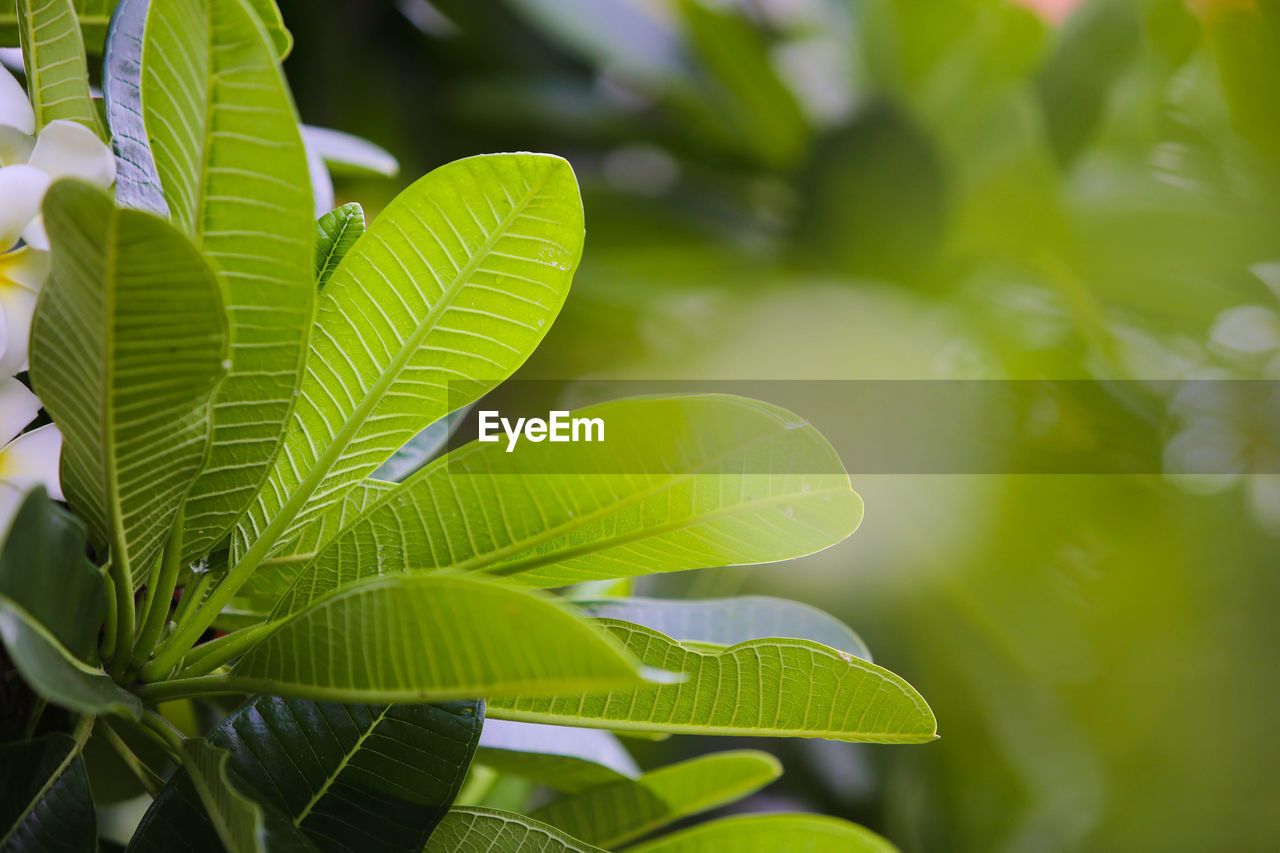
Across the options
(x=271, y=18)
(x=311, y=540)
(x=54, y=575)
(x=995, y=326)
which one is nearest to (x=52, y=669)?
(x=54, y=575)

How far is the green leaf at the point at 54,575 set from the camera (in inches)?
6.9

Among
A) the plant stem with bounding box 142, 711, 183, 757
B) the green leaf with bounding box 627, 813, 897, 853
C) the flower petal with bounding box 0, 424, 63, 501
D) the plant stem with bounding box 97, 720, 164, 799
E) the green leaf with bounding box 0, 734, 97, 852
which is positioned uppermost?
the flower petal with bounding box 0, 424, 63, 501

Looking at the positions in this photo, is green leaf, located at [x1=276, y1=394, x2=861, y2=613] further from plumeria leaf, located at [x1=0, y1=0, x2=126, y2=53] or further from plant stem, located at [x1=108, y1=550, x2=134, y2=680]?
plumeria leaf, located at [x1=0, y1=0, x2=126, y2=53]

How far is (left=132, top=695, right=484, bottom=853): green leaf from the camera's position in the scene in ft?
0.85

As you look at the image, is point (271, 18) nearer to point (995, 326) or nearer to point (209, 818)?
point (209, 818)

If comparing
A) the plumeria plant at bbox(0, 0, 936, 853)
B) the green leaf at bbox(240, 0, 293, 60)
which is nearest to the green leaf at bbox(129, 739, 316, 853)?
the plumeria plant at bbox(0, 0, 936, 853)

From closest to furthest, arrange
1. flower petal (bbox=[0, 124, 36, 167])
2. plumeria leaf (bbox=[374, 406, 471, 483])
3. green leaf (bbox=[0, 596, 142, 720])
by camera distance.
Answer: green leaf (bbox=[0, 596, 142, 720])
flower petal (bbox=[0, 124, 36, 167])
plumeria leaf (bbox=[374, 406, 471, 483])

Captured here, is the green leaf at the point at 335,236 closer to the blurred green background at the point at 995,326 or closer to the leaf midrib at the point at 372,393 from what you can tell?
the leaf midrib at the point at 372,393

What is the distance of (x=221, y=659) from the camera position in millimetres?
257

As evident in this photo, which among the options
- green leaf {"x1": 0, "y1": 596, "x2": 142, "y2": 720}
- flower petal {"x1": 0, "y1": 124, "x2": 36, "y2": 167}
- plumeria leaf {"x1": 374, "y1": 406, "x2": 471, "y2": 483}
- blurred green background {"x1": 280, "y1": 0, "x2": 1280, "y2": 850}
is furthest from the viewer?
blurred green background {"x1": 280, "y1": 0, "x2": 1280, "y2": 850}

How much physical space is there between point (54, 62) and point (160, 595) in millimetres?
166

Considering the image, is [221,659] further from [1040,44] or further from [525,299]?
[1040,44]

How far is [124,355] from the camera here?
0.63 feet

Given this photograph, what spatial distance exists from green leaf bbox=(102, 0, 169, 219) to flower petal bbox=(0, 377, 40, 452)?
0.24 feet
